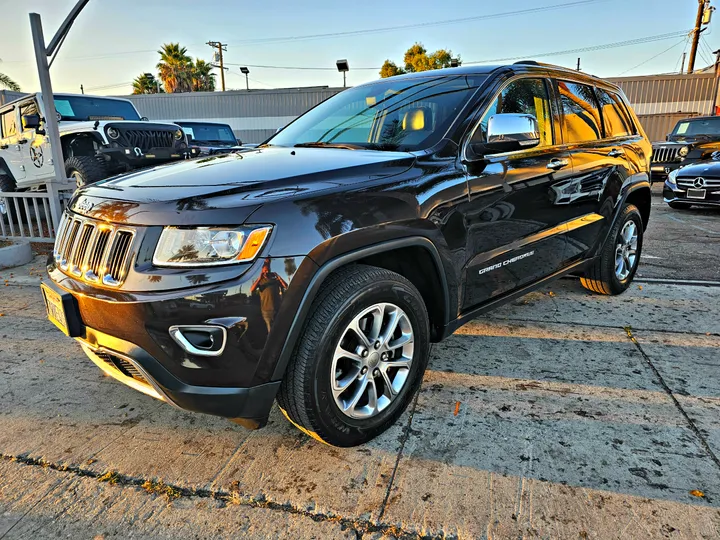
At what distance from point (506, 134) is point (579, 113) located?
4.77 feet

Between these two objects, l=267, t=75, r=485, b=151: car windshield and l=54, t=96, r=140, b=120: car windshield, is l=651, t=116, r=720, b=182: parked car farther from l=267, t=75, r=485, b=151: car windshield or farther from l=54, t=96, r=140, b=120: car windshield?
l=54, t=96, r=140, b=120: car windshield

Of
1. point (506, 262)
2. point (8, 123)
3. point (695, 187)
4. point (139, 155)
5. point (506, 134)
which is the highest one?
point (8, 123)

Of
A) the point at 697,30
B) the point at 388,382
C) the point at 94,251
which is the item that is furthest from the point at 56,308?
the point at 697,30

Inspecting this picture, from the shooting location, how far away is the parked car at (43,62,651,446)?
183 centimetres

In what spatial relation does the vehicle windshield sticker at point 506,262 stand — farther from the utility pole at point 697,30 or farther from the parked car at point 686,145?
the utility pole at point 697,30

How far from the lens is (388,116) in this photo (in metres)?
3.04

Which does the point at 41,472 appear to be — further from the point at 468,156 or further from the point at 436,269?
the point at 468,156

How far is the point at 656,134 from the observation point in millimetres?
22766

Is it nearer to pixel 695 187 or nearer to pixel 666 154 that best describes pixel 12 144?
pixel 695 187

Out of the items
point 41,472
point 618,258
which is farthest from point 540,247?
point 41,472

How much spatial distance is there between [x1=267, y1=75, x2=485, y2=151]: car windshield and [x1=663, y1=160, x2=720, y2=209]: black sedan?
778cm

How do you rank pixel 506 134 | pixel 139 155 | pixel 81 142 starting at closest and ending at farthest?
pixel 506 134 → pixel 139 155 → pixel 81 142

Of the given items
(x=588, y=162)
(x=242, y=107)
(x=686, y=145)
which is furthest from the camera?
(x=242, y=107)

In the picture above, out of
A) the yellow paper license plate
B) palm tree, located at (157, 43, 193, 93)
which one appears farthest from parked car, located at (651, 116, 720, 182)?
palm tree, located at (157, 43, 193, 93)
